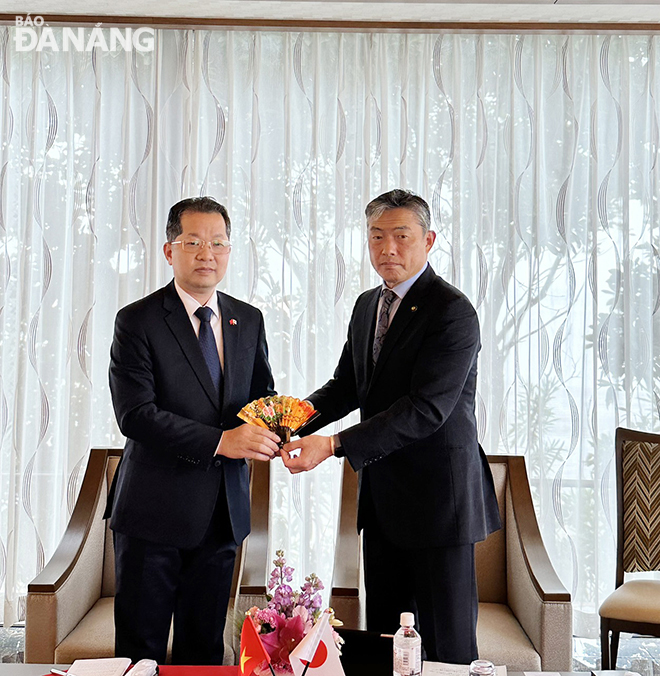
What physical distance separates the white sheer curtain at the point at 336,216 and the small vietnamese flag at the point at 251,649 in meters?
1.86

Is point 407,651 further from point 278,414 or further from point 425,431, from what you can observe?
point 278,414

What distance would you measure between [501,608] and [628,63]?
7.99 ft

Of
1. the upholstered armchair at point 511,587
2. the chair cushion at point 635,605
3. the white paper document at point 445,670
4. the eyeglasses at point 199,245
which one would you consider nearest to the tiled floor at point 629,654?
the chair cushion at point 635,605

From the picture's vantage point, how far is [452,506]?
2211 mm

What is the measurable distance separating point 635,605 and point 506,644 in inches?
25.4

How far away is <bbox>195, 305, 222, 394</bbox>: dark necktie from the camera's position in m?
2.33

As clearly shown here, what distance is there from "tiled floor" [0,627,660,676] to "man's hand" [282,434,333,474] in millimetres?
1668

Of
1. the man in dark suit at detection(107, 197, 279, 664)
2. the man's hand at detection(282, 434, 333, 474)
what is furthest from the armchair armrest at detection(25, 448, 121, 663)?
the man's hand at detection(282, 434, 333, 474)

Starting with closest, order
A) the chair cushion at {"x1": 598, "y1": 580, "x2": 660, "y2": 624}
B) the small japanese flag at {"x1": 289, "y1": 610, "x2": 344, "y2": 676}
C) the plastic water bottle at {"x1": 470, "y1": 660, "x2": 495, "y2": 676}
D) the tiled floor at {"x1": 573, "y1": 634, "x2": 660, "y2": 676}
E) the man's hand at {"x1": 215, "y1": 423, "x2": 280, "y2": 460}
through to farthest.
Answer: the small japanese flag at {"x1": 289, "y1": 610, "x2": 344, "y2": 676} → the plastic water bottle at {"x1": 470, "y1": 660, "x2": 495, "y2": 676} → the man's hand at {"x1": 215, "y1": 423, "x2": 280, "y2": 460} → the chair cushion at {"x1": 598, "y1": 580, "x2": 660, "y2": 624} → the tiled floor at {"x1": 573, "y1": 634, "x2": 660, "y2": 676}

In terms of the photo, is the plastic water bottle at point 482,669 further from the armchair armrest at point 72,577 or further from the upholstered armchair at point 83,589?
the armchair armrest at point 72,577

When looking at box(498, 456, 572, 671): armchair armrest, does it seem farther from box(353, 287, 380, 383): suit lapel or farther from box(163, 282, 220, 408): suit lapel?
box(163, 282, 220, 408): suit lapel

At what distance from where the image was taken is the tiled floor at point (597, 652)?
3.17m

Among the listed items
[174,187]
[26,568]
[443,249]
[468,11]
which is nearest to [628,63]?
[468,11]

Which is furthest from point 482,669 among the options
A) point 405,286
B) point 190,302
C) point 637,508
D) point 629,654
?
point 629,654
